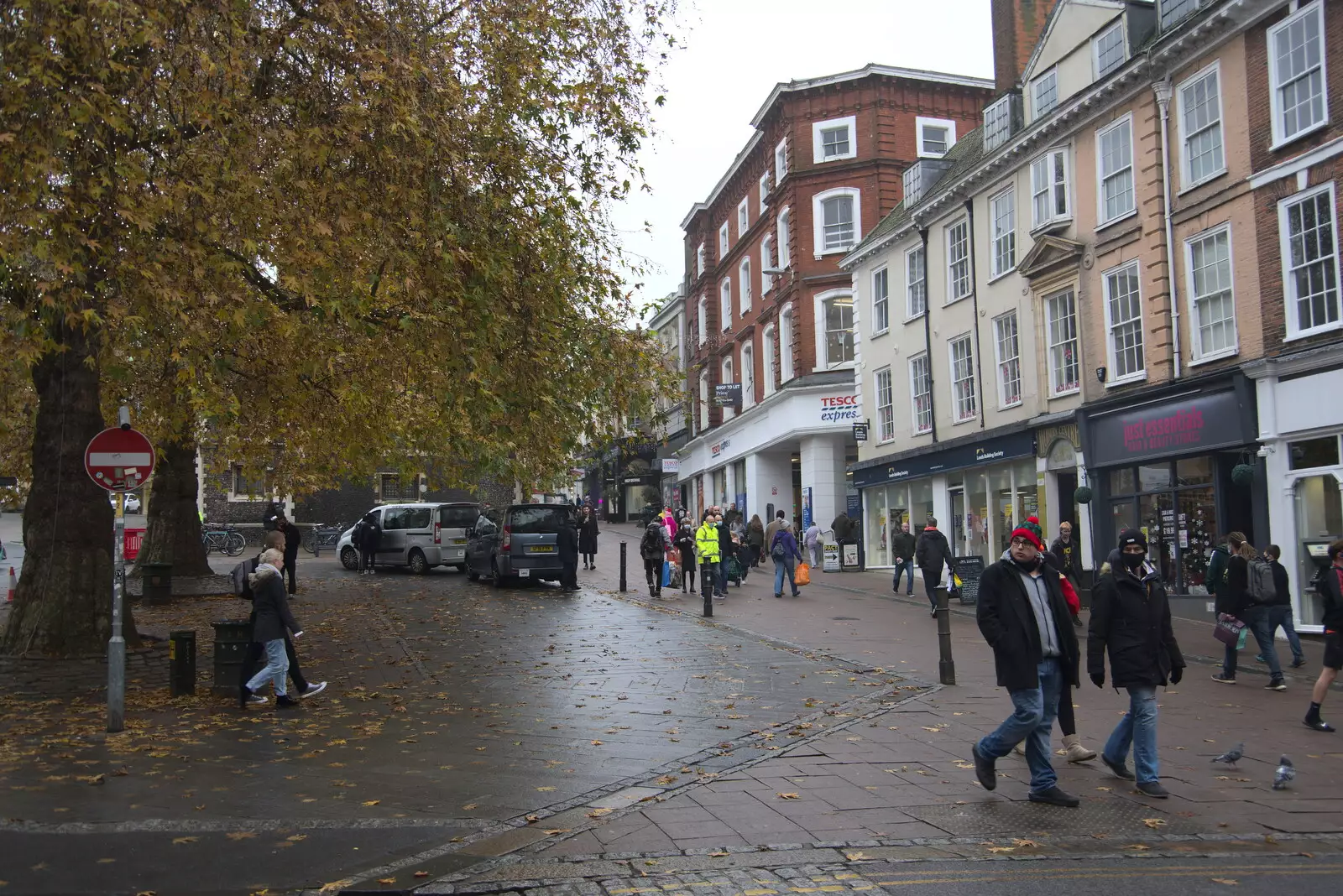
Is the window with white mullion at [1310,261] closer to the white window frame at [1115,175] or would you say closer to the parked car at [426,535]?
the white window frame at [1115,175]

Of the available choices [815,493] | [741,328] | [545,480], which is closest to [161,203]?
[545,480]

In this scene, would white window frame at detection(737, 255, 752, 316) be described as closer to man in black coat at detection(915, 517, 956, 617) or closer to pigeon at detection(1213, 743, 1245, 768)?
man in black coat at detection(915, 517, 956, 617)

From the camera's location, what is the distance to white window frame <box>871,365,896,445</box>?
31500 mm

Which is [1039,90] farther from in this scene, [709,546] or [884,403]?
[709,546]

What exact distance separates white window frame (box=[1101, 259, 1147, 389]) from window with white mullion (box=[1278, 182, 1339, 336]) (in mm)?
3566

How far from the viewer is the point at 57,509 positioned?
13570 mm

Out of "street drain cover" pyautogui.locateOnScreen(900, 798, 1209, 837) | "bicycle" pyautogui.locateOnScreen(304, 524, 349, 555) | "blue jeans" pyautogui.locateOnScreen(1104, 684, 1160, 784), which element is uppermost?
"bicycle" pyautogui.locateOnScreen(304, 524, 349, 555)

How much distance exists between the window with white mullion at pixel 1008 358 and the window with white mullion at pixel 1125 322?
10.9 feet

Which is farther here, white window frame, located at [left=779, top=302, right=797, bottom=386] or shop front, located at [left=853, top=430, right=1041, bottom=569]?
white window frame, located at [left=779, top=302, right=797, bottom=386]

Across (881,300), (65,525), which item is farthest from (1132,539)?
(881,300)

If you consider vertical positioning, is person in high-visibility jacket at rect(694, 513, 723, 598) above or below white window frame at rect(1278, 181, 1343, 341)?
below

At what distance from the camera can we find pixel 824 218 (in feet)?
127

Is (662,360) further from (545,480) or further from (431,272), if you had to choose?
(431,272)

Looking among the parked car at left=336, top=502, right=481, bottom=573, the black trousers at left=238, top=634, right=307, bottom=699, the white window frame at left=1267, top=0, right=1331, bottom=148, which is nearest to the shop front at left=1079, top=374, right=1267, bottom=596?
the white window frame at left=1267, top=0, right=1331, bottom=148
